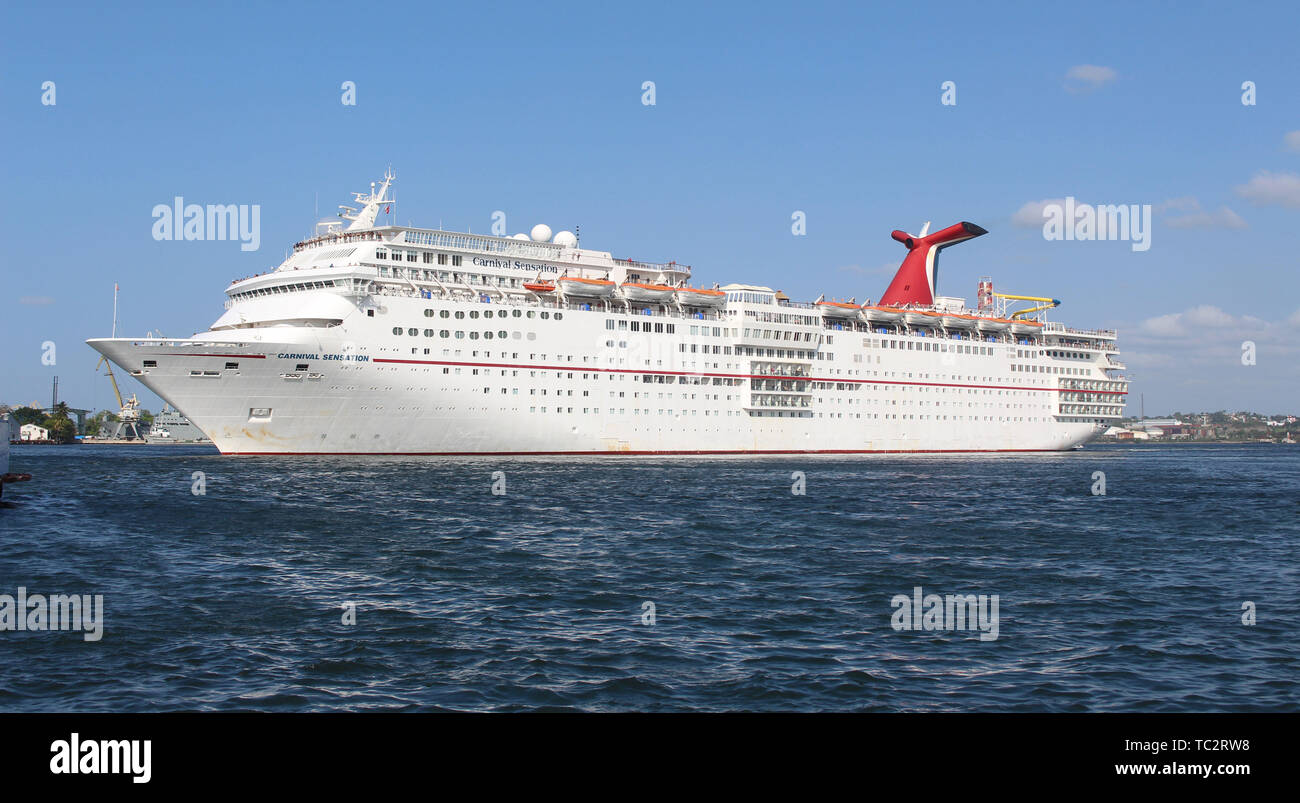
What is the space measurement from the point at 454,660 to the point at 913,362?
72454mm

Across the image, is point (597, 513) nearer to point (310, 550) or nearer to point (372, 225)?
point (310, 550)

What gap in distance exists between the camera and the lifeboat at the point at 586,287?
62.8 meters

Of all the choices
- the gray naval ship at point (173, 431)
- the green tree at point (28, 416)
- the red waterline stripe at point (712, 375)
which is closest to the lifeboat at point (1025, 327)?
the red waterline stripe at point (712, 375)

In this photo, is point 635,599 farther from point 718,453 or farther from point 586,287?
point 718,453

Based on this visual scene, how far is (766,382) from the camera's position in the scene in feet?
235

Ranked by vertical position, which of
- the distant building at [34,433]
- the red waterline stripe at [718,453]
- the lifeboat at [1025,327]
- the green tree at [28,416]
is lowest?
the red waterline stripe at [718,453]

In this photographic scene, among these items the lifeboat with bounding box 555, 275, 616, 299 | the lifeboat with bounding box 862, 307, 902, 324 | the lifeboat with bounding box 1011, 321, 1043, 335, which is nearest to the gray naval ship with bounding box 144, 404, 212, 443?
the lifeboat with bounding box 555, 275, 616, 299

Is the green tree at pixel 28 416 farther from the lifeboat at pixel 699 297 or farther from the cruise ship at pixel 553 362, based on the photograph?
the lifeboat at pixel 699 297

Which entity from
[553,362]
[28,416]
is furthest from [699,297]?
[28,416]

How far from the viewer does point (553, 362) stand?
60.1m

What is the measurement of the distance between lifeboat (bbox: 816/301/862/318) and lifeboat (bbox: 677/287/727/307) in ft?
34.7

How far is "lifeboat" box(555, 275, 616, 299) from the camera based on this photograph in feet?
206

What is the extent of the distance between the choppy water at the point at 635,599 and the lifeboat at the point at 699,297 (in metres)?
34.0
